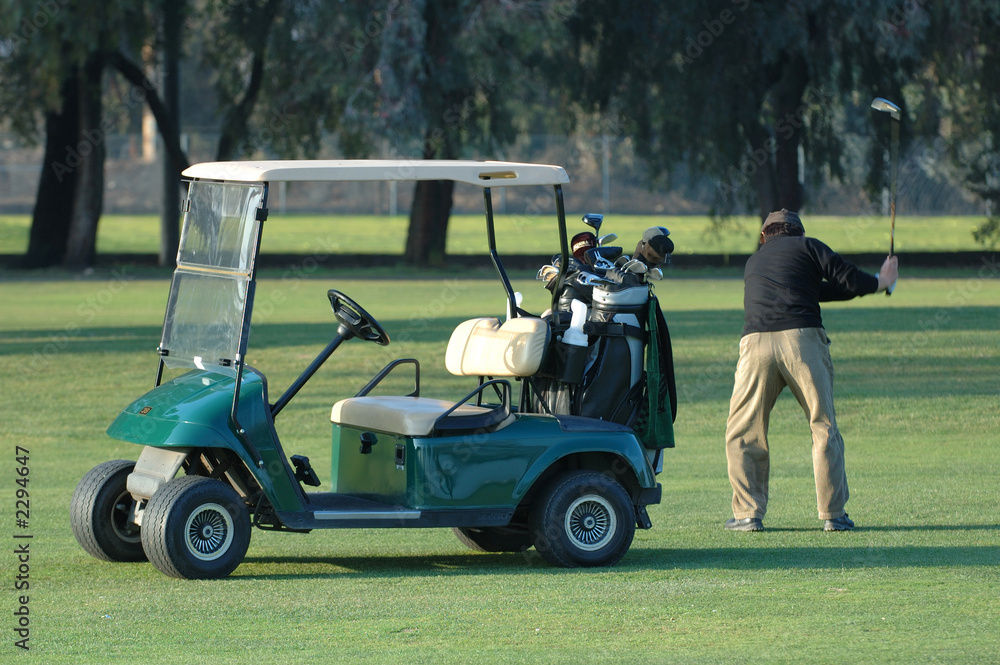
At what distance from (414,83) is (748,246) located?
56.1ft

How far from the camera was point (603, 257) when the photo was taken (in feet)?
24.0

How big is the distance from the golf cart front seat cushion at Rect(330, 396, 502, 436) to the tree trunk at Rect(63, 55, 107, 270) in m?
26.0

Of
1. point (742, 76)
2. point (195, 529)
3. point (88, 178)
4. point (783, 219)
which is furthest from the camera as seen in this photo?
point (88, 178)

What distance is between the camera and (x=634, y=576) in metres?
6.46

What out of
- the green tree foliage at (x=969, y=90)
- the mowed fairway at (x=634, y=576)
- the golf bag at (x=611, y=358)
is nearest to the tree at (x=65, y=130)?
the mowed fairway at (x=634, y=576)

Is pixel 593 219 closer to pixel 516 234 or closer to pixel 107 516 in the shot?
pixel 107 516

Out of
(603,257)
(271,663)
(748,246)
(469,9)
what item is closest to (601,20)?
(469,9)

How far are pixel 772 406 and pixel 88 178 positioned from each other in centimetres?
2650

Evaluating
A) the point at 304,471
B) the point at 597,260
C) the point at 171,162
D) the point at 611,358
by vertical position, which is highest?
the point at 171,162

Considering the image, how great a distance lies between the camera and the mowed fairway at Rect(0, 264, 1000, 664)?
5160 millimetres

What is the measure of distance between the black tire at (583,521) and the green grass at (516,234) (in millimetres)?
30618

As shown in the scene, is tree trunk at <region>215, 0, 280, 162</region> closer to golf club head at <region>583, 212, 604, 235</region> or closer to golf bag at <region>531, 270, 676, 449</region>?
golf club head at <region>583, 212, 604, 235</region>

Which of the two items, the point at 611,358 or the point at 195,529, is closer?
the point at 195,529

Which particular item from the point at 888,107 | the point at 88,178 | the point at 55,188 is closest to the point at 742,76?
the point at 88,178
